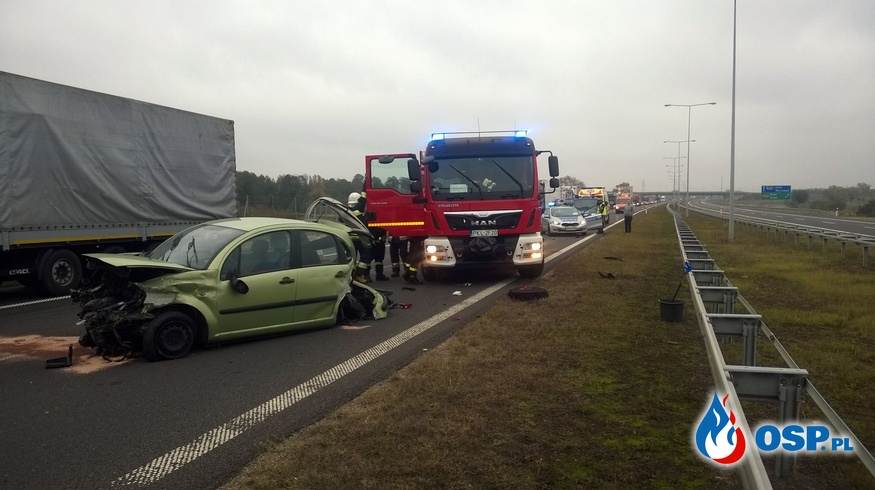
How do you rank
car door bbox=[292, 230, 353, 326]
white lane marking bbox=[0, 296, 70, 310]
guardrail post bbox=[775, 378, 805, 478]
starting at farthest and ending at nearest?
white lane marking bbox=[0, 296, 70, 310] < car door bbox=[292, 230, 353, 326] < guardrail post bbox=[775, 378, 805, 478]

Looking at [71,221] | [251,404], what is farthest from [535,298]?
[71,221]

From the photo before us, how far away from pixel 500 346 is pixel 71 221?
8799mm

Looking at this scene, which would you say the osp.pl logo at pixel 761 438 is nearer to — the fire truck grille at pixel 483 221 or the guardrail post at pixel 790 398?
the guardrail post at pixel 790 398

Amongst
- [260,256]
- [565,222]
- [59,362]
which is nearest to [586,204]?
[565,222]

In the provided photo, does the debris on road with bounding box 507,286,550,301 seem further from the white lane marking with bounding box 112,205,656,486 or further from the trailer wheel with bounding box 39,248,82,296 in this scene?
the trailer wheel with bounding box 39,248,82,296

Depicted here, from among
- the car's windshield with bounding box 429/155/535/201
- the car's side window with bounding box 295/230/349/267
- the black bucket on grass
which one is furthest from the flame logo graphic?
the car's windshield with bounding box 429/155/535/201

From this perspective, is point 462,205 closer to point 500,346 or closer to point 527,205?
point 527,205

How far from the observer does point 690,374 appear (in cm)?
555

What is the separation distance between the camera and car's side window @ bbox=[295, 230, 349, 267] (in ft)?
24.3

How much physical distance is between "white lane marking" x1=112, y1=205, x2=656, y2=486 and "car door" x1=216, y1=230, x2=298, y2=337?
1.27 metres

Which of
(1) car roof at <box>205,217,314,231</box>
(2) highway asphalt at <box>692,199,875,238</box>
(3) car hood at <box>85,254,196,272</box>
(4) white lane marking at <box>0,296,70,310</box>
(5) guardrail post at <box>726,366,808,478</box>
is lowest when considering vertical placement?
(4) white lane marking at <box>0,296,70,310</box>

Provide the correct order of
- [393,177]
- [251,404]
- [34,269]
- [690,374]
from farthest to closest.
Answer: [393,177] < [34,269] < [690,374] < [251,404]

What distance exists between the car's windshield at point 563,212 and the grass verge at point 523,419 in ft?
69.7

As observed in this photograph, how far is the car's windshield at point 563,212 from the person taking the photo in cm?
2855
